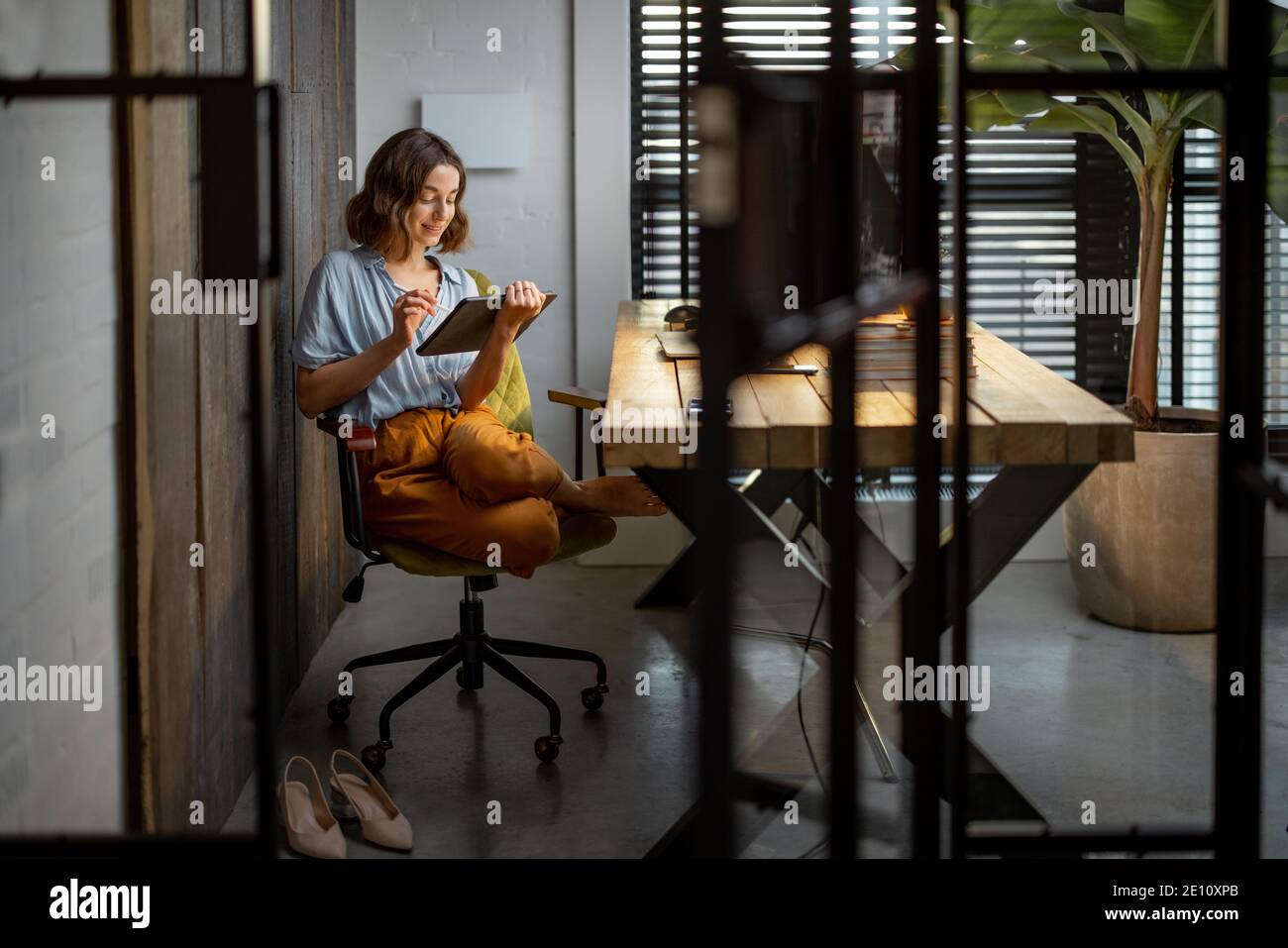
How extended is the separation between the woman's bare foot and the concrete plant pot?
58.4 inches

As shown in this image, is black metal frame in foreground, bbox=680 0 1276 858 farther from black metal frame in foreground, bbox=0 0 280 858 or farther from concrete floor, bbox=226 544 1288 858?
black metal frame in foreground, bbox=0 0 280 858

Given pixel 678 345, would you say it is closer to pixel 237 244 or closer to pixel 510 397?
pixel 510 397

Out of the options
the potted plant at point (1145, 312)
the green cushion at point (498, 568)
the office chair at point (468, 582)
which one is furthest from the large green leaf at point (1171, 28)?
the green cushion at point (498, 568)

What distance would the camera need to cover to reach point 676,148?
190 inches

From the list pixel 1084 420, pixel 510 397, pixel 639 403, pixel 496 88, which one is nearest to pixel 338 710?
pixel 510 397

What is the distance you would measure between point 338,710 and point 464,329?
36.9 inches

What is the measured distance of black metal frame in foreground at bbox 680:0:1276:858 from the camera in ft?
4.35

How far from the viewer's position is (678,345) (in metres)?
3.56

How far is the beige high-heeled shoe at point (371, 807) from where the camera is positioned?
8.91 ft

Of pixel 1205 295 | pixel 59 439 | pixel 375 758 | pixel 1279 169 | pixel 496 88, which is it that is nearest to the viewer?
pixel 59 439

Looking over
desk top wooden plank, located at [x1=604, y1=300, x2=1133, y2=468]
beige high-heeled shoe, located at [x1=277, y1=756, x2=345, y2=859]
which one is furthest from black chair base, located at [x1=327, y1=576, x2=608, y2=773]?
desk top wooden plank, located at [x1=604, y1=300, x2=1133, y2=468]

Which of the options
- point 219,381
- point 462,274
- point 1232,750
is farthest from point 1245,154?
point 462,274
